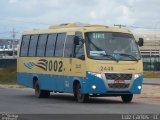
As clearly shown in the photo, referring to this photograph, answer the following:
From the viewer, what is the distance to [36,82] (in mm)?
27688

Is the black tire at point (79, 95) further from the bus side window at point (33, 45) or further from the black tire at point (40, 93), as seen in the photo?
the bus side window at point (33, 45)

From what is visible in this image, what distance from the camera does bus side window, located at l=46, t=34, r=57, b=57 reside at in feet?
84.5

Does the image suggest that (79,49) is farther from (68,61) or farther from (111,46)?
(111,46)

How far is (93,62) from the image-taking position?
22.3 meters

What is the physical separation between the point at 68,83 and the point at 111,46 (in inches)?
99.3

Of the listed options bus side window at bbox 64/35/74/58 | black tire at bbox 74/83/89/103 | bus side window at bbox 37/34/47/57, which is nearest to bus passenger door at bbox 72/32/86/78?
bus side window at bbox 64/35/74/58

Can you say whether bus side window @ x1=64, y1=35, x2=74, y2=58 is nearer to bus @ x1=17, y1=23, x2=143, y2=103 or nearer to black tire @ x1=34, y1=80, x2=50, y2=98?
bus @ x1=17, y1=23, x2=143, y2=103

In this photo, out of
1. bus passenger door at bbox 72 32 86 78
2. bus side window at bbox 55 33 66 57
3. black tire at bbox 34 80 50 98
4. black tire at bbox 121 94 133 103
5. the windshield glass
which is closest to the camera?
the windshield glass

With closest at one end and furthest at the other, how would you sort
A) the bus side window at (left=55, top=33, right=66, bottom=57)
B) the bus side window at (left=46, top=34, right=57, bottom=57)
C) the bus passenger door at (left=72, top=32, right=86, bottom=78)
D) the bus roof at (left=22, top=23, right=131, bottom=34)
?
the bus passenger door at (left=72, top=32, right=86, bottom=78) < the bus roof at (left=22, top=23, right=131, bottom=34) < the bus side window at (left=55, top=33, right=66, bottom=57) < the bus side window at (left=46, top=34, right=57, bottom=57)

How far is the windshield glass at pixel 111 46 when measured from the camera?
2261 centimetres

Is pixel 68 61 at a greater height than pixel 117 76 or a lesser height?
greater

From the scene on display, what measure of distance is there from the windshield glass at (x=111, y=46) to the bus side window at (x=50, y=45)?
308cm

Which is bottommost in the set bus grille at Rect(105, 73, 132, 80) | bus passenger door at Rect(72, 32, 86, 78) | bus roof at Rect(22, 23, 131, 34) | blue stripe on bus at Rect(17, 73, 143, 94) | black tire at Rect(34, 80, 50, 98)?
black tire at Rect(34, 80, 50, 98)

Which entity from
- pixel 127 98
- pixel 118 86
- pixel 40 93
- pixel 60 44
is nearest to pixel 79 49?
pixel 60 44
